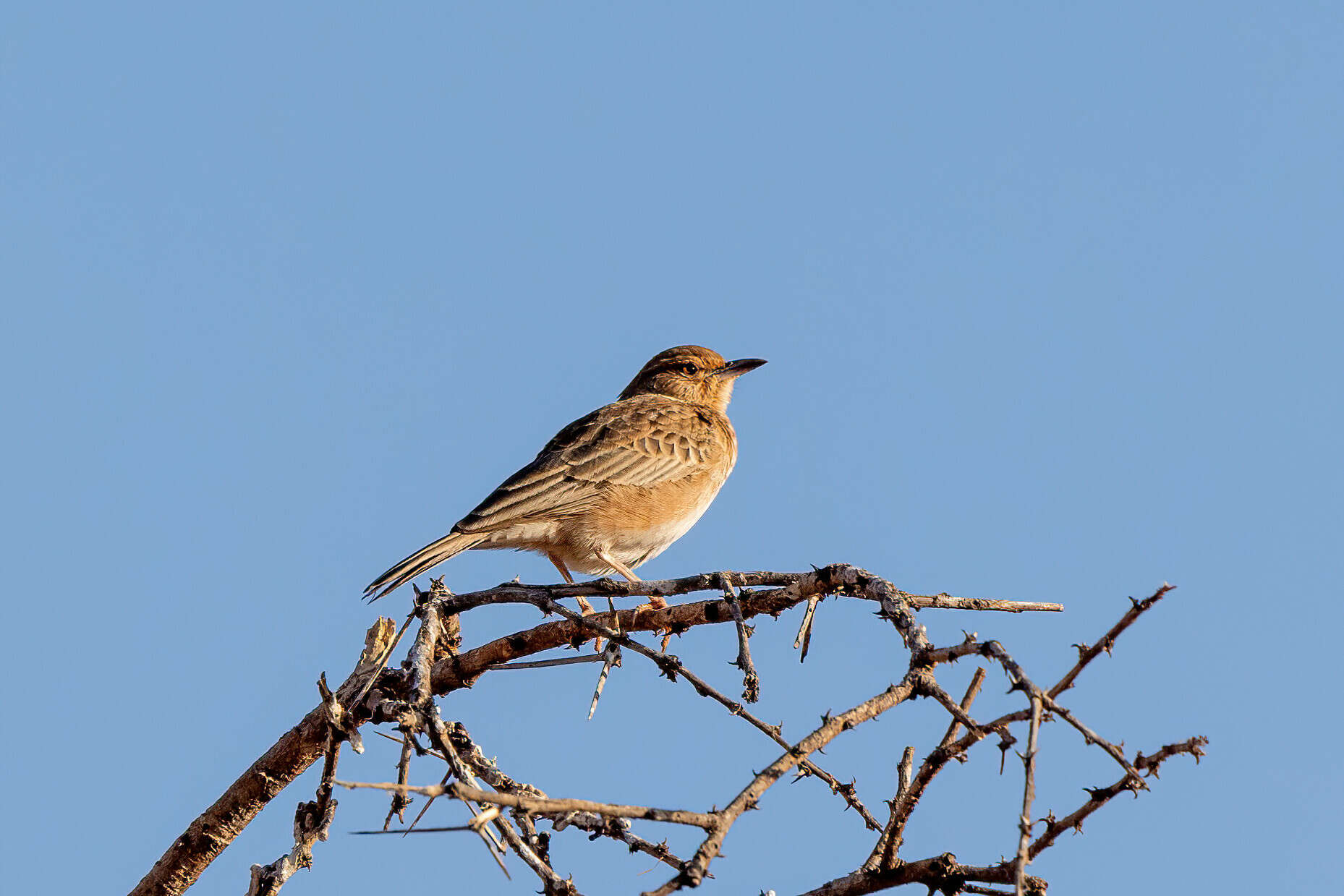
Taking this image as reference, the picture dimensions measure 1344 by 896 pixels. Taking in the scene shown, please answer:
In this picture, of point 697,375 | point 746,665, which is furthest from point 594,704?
point 697,375

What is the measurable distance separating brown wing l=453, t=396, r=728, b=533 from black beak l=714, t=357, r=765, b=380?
41.4 inches

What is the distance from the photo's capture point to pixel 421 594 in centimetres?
573

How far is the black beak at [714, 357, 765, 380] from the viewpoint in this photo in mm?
13414

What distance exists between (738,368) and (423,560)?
18.6ft

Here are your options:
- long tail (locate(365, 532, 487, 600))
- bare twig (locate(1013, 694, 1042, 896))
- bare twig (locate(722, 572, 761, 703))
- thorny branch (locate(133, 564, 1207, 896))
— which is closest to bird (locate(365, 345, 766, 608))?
long tail (locate(365, 532, 487, 600))

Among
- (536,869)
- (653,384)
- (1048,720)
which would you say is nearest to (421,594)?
(536,869)

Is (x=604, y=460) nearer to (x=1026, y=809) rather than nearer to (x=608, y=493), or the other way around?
(x=608, y=493)

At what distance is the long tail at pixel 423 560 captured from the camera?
8078 millimetres

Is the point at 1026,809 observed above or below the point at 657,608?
below

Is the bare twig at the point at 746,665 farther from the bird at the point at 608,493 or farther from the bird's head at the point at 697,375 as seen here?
the bird's head at the point at 697,375

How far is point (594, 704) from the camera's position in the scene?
5.56 m

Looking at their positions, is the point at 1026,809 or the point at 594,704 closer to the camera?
the point at 1026,809

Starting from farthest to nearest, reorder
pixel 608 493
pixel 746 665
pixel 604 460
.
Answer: pixel 604 460 < pixel 608 493 < pixel 746 665

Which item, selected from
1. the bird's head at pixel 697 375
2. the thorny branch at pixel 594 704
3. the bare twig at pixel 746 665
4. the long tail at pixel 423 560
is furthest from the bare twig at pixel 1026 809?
the bird's head at pixel 697 375
